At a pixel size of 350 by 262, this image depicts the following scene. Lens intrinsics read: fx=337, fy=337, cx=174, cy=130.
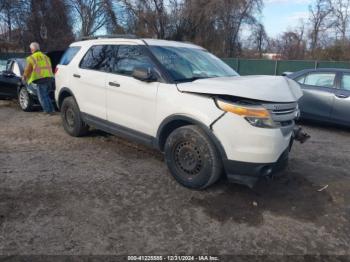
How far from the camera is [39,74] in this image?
815 cm

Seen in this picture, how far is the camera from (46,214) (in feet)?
11.5

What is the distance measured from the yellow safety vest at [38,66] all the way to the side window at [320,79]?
645 centimetres

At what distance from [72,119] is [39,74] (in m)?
2.58

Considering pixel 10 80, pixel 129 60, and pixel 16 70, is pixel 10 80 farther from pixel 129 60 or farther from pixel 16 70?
pixel 129 60

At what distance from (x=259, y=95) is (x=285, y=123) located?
0.51 metres

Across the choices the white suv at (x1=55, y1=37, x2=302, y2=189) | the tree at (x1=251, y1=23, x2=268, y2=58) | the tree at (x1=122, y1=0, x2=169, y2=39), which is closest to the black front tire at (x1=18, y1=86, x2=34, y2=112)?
the white suv at (x1=55, y1=37, x2=302, y2=189)

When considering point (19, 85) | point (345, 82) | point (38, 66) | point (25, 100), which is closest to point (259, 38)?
point (345, 82)

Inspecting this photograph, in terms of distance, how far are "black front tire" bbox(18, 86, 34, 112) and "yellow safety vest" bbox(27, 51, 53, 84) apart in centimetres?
76

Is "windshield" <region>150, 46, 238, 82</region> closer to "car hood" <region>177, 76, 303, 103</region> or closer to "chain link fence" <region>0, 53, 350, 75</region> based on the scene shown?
"car hood" <region>177, 76, 303, 103</region>

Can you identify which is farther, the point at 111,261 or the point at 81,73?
the point at 81,73

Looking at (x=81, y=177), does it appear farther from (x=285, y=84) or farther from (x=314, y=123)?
(x=314, y=123)

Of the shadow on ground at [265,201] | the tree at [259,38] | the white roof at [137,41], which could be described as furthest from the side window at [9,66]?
the tree at [259,38]

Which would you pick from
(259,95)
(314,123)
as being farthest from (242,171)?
(314,123)

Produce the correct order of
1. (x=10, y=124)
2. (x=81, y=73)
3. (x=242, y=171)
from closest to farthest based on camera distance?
(x=242, y=171)
(x=81, y=73)
(x=10, y=124)
